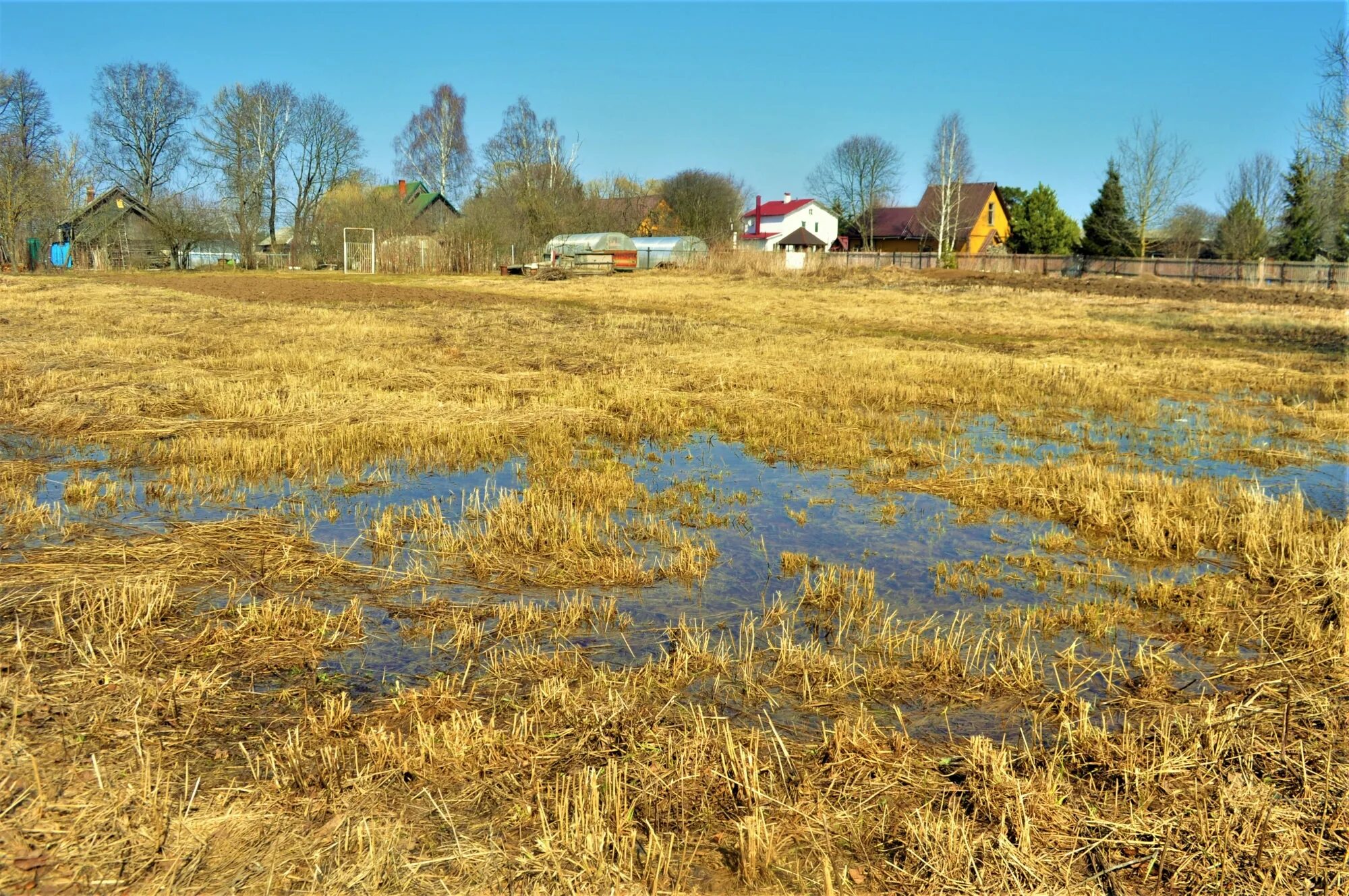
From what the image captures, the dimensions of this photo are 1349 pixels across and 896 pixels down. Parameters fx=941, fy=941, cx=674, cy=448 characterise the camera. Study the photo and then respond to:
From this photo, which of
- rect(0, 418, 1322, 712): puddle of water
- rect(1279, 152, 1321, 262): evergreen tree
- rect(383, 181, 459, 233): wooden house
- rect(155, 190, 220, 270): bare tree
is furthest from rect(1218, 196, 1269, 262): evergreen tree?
rect(155, 190, 220, 270): bare tree

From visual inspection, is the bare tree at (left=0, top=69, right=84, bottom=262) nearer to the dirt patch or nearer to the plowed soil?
the plowed soil

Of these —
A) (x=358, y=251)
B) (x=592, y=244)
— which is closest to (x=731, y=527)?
(x=592, y=244)

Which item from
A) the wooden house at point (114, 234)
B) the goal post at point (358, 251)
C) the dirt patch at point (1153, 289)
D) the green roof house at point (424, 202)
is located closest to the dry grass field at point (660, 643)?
the dirt patch at point (1153, 289)

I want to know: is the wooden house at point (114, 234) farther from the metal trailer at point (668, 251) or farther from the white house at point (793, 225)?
the white house at point (793, 225)

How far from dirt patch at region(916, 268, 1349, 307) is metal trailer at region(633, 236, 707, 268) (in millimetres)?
15196

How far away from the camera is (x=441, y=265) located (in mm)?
57094

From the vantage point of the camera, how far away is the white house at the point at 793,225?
8894 centimetres

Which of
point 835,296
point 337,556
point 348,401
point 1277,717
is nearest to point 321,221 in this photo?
point 835,296

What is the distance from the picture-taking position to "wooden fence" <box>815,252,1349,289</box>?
151ft

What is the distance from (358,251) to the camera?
201 feet

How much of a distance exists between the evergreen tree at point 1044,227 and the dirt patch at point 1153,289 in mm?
23338

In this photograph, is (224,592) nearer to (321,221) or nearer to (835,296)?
(835,296)

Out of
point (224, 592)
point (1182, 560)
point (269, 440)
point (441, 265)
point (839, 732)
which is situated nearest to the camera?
point (839, 732)

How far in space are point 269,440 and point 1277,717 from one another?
900 centimetres
